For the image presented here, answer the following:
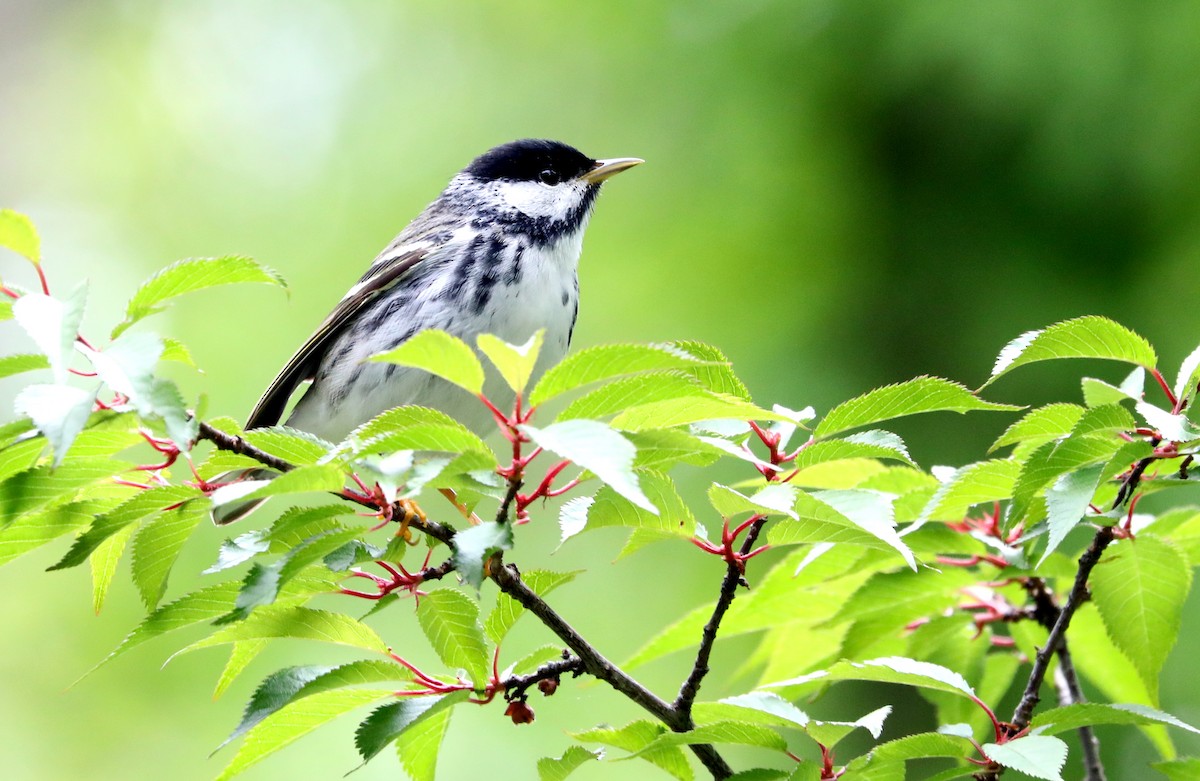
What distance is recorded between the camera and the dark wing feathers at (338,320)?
10.4ft

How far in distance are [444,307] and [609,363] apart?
1834 mm

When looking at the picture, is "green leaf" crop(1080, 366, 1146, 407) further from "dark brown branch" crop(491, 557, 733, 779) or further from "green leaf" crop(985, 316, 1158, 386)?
"dark brown branch" crop(491, 557, 733, 779)

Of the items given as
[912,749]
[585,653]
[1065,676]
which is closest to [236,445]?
[585,653]

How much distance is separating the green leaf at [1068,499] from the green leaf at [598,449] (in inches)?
20.8

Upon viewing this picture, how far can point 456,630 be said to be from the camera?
4.99 feet

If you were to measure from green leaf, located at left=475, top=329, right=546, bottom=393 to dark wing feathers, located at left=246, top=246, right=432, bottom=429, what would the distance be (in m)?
1.96

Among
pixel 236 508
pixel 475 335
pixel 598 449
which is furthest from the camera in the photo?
pixel 236 508

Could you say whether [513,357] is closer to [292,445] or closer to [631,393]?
[631,393]

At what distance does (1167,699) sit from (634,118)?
8.88 feet

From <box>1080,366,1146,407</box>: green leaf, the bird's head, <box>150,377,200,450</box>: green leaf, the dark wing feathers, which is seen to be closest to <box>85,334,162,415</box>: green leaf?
<box>150,377,200,450</box>: green leaf

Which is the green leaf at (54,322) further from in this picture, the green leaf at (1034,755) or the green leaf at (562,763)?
the green leaf at (1034,755)

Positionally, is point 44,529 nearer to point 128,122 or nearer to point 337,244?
point 337,244

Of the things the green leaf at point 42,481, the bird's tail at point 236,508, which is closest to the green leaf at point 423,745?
the green leaf at point 42,481

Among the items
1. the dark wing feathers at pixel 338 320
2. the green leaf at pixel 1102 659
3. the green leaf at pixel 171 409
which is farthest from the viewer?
the dark wing feathers at pixel 338 320
